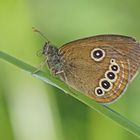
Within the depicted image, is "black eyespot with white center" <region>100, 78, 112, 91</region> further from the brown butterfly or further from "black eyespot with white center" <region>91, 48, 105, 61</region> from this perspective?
"black eyespot with white center" <region>91, 48, 105, 61</region>

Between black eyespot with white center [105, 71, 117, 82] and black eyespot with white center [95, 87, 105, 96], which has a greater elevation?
black eyespot with white center [105, 71, 117, 82]

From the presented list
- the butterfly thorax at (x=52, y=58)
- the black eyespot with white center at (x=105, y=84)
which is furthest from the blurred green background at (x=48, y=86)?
the black eyespot with white center at (x=105, y=84)

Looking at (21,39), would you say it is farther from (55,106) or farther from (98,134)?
(98,134)

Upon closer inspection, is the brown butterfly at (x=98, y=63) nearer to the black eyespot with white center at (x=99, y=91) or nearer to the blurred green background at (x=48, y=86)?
the black eyespot with white center at (x=99, y=91)

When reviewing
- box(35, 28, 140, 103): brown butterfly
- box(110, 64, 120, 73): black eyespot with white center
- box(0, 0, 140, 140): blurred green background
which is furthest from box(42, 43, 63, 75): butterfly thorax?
box(110, 64, 120, 73): black eyespot with white center

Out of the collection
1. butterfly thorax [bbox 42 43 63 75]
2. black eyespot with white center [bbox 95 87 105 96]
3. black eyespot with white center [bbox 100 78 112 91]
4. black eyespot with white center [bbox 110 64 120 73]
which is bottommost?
black eyespot with white center [bbox 95 87 105 96]

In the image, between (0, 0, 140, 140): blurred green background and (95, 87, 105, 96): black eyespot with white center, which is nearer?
(95, 87, 105, 96): black eyespot with white center

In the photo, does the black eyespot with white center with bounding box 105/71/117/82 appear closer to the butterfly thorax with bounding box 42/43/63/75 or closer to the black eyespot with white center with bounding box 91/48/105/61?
the black eyespot with white center with bounding box 91/48/105/61
